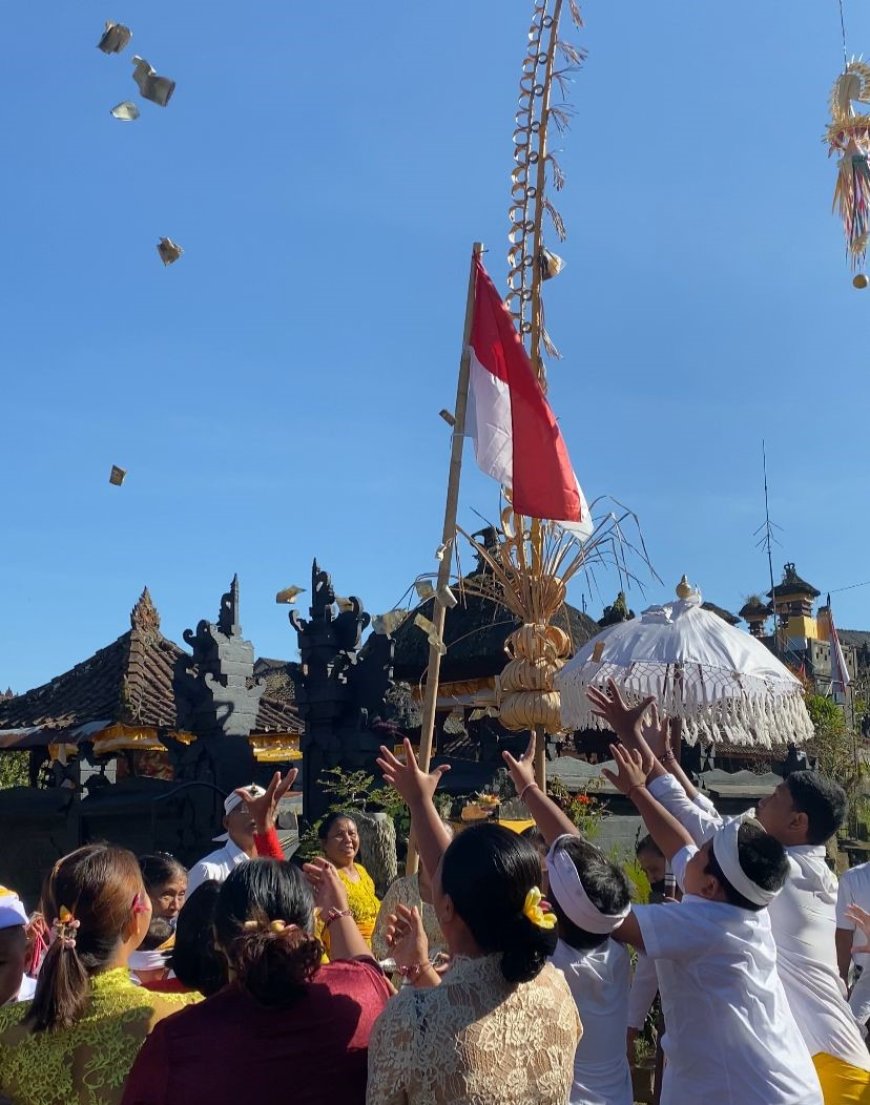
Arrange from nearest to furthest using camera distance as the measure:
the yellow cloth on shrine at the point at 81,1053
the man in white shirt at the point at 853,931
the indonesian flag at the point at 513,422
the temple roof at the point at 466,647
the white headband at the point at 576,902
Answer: the yellow cloth on shrine at the point at 81,1053 → the white headband at the point at 576,902 → the man in white shirt at the point at 853,931 → the indonesian flag at the point at 513,422 → the temple roof at the point at 466,647

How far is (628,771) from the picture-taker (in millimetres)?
3766

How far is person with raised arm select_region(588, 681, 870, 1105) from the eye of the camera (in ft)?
12.4

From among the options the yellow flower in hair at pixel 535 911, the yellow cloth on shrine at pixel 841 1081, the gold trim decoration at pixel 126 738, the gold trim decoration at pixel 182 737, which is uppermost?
the gold trim decoration at pixel 126 738

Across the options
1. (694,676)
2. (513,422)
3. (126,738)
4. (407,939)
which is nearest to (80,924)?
(407,939)

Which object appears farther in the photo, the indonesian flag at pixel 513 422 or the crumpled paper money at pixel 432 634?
the indonesian flag at pixel 513 422

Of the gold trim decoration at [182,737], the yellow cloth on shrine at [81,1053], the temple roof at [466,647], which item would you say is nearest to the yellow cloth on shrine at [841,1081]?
the yellow cloth on shrine at [81,1053]

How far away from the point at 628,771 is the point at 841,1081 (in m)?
1.31

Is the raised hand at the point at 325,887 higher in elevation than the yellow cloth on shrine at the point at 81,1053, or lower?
higher

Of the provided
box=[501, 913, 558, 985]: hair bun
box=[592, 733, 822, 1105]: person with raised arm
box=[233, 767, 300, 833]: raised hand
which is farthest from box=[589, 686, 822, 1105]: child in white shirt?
box=[233, 767, 300, 833]: raised hand

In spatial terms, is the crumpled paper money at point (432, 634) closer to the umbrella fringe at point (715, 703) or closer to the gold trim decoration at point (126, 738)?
the umbrella fringe at point (715, 703)

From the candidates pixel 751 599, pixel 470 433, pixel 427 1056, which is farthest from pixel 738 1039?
pixel 751 599

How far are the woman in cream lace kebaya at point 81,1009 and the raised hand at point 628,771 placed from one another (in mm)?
1675

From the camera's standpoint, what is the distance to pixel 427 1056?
221 cm

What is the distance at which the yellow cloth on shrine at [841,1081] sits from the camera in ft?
12.2
